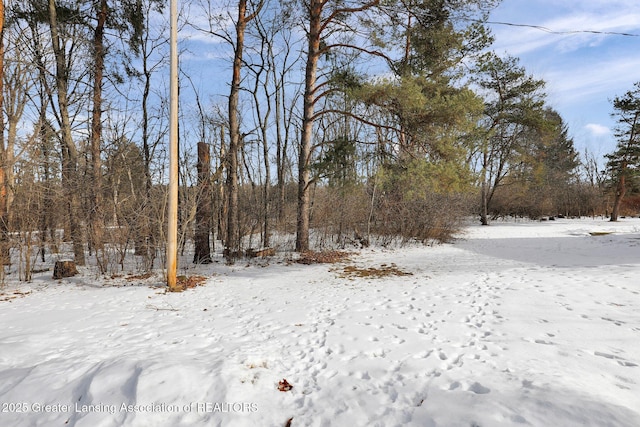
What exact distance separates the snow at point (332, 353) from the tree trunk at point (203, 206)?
2.54 metres

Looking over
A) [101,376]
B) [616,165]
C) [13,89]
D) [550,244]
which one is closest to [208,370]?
[101,376]

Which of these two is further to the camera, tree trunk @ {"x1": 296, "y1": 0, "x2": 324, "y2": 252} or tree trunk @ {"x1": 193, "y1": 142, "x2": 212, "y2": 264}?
tree trunk @ {"x1": 296, "y1": 0, "x2": 324, "y2": 252}

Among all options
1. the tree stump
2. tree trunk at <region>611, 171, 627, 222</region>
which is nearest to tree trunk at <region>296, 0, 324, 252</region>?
the tree stump

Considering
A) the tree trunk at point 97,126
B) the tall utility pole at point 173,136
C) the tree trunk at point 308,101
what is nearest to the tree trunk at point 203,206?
the tall utility pole at point 173,136

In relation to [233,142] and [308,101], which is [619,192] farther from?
[233,142]

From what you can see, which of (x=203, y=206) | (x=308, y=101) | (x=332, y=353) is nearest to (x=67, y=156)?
(x=203, y=206)

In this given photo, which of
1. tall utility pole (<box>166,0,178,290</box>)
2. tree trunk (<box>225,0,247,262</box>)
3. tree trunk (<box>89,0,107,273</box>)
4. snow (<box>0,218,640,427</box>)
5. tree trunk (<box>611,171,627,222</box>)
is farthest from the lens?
tree trunk (<box>611,171,627,222</box>)

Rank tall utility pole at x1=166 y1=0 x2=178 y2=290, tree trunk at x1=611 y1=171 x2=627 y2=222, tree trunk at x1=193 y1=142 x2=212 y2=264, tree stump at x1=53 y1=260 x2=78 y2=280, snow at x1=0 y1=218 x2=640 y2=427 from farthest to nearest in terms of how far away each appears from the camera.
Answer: tree trunk at x1=611 y1=171 x2=627 y2=222 → tree trunk at x1=193 y1=142 x2=212 y2=264 → tree stump at x1=53 y1=260 x2=78 y2=280 → tall utility pole at x1=166 y1=0 x2=178 y2=290 → snow at x1=0 y1=218 x2=640 y2=427

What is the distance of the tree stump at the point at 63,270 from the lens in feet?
25.0

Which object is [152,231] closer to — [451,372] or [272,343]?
[272,343]

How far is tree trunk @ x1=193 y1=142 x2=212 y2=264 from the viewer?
329 inches

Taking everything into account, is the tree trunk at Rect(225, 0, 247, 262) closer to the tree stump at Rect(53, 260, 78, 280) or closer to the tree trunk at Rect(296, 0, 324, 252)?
the tree trunk at Rect(296, 0, 324, 252)

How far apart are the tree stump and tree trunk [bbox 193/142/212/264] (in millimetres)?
3084

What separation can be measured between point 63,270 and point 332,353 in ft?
27.0
